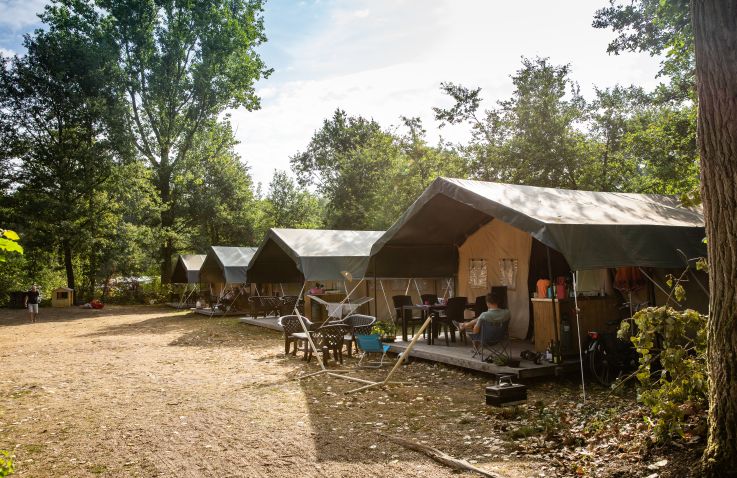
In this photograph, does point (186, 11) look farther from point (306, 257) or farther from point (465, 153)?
point (306, 257)

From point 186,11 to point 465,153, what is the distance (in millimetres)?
16582

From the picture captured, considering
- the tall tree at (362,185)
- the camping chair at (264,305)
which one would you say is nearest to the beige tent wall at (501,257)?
the camping chair at (264,305)

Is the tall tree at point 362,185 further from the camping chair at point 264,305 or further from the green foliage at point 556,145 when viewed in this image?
the camping chair at point 264,305

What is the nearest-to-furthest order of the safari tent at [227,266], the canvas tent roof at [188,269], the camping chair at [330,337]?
1. the camping chair at [330,337]
2. the safari tent at [227,266]
3. the canvas tent roof at [188,269]

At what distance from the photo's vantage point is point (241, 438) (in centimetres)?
509

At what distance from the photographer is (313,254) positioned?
46.2 ft

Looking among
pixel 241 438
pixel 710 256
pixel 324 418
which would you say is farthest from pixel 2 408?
pixel 710 256

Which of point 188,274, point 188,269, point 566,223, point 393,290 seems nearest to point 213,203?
point 188,269

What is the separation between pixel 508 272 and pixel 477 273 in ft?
3.45

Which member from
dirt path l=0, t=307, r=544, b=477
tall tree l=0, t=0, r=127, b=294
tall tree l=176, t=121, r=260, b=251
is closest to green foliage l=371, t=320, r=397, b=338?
dirt path l=0, t=307, r=544, b=477

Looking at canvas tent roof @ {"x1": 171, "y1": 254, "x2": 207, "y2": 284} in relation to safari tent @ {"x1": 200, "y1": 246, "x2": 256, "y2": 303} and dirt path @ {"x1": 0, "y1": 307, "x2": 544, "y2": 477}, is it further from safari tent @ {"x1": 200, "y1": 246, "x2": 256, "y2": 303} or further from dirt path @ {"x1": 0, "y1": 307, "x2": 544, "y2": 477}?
dirt path @ {"x1": 0, "y1": 307, "x2": 544, "y2": 477}

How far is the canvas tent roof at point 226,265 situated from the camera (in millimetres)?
19297

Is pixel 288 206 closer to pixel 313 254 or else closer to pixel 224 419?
pixel 313 254

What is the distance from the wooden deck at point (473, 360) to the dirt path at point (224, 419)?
23 centimetres
